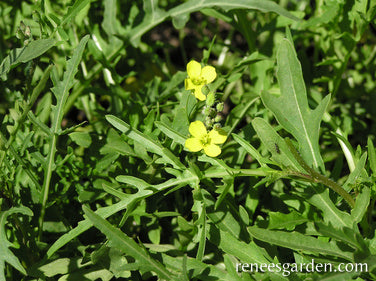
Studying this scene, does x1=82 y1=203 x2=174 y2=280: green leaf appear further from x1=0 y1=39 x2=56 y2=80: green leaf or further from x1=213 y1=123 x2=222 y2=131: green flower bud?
x1=0 y1=39 x2=56 y2=80: green leaf

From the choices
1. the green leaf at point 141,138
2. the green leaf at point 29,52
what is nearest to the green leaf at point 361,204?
the green leaf at point 141,138

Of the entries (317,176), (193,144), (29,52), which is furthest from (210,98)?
(29,52)

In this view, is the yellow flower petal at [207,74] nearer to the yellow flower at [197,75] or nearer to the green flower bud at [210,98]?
the yellow flower at [197,75]

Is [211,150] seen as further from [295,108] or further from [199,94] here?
[295,108]

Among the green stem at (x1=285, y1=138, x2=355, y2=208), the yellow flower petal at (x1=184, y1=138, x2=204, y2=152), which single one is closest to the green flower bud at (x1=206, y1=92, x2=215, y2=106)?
the yellow flower petal at (x1=184, y1=138, x2=204, y2=152)

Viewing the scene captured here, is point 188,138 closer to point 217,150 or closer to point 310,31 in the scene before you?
point 217,150

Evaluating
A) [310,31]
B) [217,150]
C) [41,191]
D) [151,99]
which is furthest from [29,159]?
[310,31]
